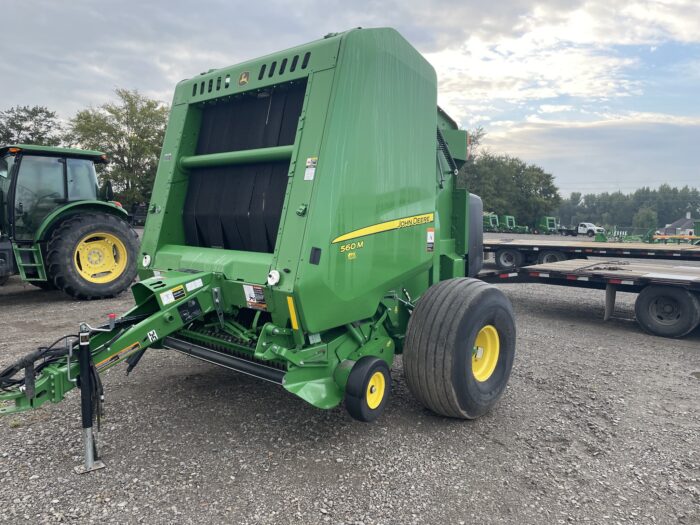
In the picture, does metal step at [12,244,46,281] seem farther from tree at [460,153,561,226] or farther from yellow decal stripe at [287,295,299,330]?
tree at [460,153,561,226]

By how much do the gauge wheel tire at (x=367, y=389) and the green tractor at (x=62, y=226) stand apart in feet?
21.0

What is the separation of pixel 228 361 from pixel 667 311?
20.7ft

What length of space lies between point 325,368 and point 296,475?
670 millimetres

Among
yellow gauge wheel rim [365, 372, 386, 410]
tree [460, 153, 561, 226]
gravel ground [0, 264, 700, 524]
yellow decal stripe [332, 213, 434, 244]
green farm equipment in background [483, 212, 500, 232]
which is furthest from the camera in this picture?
tree [460, 153, 561, 226]

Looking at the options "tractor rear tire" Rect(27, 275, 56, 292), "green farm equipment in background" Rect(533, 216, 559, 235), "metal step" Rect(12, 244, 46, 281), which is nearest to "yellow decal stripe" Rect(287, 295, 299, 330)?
"metal step" Rect(12, 244, 46, 281)

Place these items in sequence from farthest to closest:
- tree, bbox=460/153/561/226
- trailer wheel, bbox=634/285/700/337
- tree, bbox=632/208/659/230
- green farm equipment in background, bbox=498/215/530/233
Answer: tree, bbox=632/208/659/230, tree, bbox=460/153/561/226, green farm equipment in background, bbox=498/215/530/233, trailer wheel, bbox=634/285/700/337

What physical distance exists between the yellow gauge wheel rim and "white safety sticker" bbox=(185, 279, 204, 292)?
4.28 ft

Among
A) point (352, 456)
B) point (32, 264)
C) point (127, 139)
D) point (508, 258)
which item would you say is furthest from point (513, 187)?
point (352, 456)

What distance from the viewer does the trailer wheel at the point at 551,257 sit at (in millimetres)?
11270

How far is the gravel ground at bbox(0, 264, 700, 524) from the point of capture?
266 centimetres

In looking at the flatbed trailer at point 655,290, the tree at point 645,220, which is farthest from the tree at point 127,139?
the tree at point 645,220

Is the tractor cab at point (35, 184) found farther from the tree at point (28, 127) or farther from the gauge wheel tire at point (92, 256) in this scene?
the tree at point (28, 127)

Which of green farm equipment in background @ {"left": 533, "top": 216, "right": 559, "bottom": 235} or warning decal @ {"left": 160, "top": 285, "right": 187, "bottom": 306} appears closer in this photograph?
warning decal @ {"left": 160, "top": 285, "right": 187, "bottom": 306}

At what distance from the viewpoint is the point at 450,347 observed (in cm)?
343
